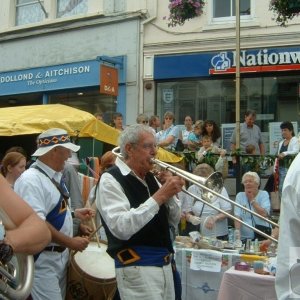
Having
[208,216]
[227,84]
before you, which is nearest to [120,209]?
[208,216]

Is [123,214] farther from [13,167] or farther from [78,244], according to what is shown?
[13,167]

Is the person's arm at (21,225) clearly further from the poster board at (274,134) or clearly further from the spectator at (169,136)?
the poster board at (274,134)

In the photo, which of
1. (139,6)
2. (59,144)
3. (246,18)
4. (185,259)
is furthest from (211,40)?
(59,144)

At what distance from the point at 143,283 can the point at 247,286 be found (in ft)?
5.40

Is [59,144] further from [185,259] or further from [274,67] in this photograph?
[274,67]

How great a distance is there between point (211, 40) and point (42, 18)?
606cm

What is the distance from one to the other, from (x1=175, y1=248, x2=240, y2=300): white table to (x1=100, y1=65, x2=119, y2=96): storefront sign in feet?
28.1

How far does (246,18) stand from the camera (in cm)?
1351

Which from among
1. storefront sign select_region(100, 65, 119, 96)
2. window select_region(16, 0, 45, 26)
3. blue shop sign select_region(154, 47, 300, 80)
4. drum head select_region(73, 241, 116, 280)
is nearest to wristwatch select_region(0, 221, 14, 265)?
drum head select_region(73, 241, 116, 280)

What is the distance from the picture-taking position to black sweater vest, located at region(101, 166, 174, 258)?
11.9ft

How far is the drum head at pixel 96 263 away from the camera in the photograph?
4.69 metres

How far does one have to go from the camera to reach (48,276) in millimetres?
4004

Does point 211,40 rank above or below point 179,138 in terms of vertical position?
above

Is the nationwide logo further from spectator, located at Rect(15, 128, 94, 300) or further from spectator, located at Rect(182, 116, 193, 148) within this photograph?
spectator, located at Rect(15, 128, 94, 300)
